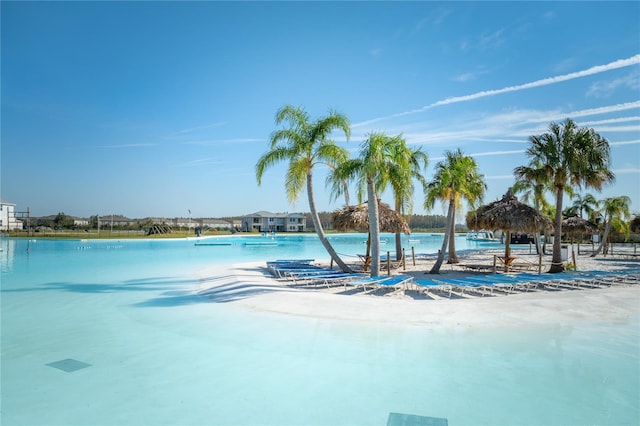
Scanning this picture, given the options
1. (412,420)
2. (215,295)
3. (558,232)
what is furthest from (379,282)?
(558,232)

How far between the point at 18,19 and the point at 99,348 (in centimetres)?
1518

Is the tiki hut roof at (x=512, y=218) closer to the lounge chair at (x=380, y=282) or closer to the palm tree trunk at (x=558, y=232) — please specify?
the palm tree trunk at (x=558, y=232)

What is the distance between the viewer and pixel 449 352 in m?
6.05

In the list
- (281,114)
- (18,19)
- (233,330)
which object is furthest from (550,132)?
(18,19)

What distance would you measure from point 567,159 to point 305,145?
882 centimetres

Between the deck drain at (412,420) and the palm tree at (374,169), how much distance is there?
23.3 ft

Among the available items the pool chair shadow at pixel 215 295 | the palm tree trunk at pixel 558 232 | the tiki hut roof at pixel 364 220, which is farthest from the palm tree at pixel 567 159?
the pool chair shadow at pixel 215 295

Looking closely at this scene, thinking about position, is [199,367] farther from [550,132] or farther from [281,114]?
[550,132]

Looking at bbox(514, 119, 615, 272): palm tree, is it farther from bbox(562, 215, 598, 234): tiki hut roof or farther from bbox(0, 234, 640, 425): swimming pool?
bbox(562, 215, 598, 234): tiki hut roof

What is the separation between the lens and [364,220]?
47.9ft

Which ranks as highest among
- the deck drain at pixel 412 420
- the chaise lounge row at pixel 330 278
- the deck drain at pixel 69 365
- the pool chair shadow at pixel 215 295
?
the chaise lounge row at pixel 330 278

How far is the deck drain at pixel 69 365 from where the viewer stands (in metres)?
5.48

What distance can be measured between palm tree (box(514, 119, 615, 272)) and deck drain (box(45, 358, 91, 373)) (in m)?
14.0

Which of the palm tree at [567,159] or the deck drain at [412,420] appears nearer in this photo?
the deck drain at [412,420]
